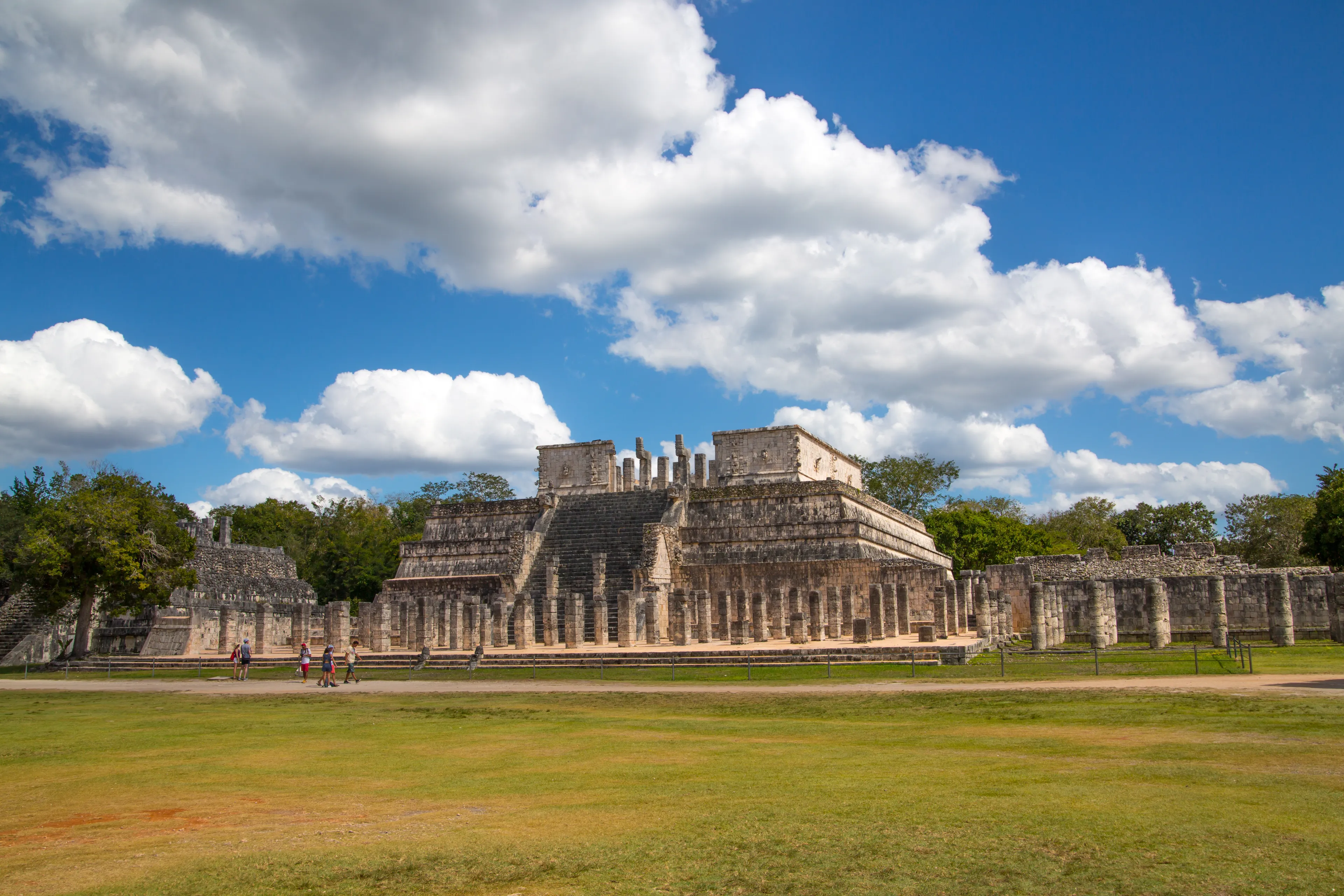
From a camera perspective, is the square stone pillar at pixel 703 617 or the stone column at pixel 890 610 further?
the square stone pillar at pixel 703 617

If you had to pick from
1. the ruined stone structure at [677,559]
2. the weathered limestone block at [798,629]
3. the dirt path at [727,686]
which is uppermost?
the ruined stone structure at [677,559]

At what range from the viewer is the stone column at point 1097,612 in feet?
88.4

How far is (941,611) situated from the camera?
3167 centimetres

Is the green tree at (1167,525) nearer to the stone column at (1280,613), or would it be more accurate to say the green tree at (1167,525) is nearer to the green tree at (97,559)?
the stone column at (1280,613)

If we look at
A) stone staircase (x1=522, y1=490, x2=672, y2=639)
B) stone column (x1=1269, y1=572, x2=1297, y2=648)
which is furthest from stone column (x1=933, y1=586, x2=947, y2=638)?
stone staircase (x1=522, y1=490, x2=672, y2=639)

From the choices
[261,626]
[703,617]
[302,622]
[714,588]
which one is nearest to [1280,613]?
[703,617]

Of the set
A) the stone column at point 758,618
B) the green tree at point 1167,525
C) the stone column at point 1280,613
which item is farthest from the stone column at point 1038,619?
the green tree at point 1167,525

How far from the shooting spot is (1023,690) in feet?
54.7

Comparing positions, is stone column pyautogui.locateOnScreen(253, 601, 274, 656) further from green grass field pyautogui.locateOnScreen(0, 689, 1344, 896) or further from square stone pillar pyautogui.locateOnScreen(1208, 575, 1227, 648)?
square stone pillar pyautogui.locateOnScreen(1208, 575, 1227, 648)

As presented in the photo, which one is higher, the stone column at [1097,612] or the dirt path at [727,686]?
the stone column at [1097,612]

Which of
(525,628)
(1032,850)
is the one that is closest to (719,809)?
(1032,850)

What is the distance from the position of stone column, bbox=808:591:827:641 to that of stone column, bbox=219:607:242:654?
18059 millimetres

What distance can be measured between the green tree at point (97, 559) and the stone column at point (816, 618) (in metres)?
19.3

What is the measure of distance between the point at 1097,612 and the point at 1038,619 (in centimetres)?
173
